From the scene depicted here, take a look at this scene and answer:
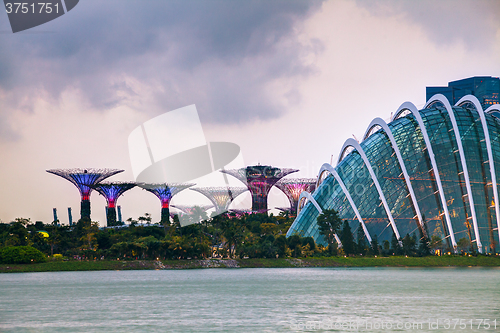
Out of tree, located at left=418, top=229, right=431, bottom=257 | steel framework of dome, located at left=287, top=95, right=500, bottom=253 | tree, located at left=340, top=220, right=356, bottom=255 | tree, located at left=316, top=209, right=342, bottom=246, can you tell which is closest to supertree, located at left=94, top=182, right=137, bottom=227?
steel framework of dome, located at left=287, top=95, right=500, bottom=253

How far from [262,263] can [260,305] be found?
166 ft

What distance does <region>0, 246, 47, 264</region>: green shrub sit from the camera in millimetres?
96125

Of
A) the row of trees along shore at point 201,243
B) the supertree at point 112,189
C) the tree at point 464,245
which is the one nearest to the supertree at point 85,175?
the supertree at point 112,189

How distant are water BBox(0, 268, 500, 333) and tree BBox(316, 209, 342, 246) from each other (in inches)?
1014

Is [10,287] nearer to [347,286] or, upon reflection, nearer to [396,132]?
[347,286]

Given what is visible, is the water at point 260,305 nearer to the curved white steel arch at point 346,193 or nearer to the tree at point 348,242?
the tree at point 348,242

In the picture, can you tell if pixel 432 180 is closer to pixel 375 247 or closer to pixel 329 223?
pixel 375 247

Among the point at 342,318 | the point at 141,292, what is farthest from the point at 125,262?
the point at 342,318

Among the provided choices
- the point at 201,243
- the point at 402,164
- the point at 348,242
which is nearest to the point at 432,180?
the point at 402,164

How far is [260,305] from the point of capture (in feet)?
143

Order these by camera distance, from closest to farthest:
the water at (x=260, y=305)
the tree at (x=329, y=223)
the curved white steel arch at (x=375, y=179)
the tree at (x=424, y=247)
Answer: the water at (x=260, y=305) < the tree at (x=424, y=247) < the curved white steel arch at (x=375, y=179) < the tree at (x=329, y=223)

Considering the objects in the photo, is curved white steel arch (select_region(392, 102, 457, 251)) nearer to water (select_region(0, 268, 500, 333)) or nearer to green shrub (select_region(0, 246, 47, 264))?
water (select_region(0, 268, 500, 333))

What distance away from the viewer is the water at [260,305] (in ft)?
112

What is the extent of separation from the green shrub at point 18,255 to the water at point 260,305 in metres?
33.6
